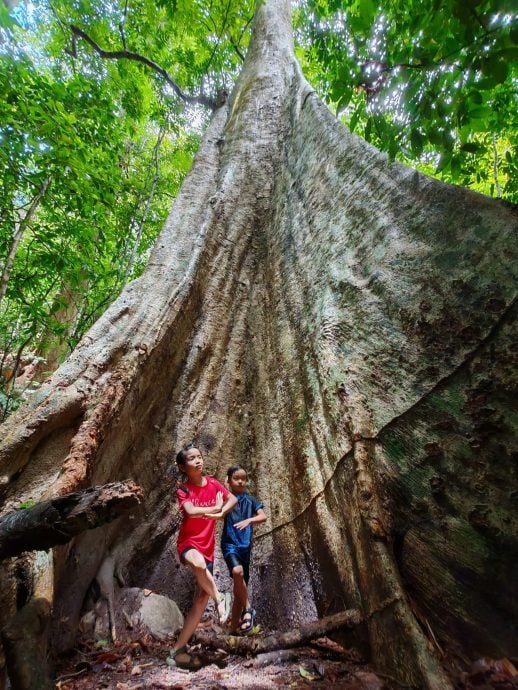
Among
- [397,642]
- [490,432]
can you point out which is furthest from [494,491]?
[397,642]

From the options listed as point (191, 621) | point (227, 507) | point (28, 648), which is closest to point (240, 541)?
point (227, 507)

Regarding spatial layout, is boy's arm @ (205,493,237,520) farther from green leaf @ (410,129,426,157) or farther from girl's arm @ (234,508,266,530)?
green leaf @ (410,129,426,157)

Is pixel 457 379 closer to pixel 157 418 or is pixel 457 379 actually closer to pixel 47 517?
pixel 47 517

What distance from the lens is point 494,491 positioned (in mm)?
1638

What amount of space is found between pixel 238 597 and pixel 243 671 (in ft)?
1.56

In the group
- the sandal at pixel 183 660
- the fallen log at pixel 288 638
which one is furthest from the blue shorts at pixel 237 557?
the sandal at pixel 183 660

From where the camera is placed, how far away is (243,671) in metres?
1.85

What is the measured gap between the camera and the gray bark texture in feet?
5.53

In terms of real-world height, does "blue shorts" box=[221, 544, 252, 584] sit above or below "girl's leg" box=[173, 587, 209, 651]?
above

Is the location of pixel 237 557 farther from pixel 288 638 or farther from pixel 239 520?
pixel 288 638

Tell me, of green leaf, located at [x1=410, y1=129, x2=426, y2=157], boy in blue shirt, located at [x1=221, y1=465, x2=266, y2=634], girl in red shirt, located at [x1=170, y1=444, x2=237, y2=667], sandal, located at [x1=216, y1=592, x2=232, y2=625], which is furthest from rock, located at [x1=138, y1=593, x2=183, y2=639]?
green leaf, located at [x1=410, y1=129, x2=426, y2=157]

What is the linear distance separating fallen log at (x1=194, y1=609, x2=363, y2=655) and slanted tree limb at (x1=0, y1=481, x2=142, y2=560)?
3.76 feet

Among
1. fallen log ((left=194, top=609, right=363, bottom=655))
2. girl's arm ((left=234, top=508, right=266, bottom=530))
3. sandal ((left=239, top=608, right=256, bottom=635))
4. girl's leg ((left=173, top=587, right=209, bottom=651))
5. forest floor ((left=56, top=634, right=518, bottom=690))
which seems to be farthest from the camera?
girl's arm ((left=234, top=508, right=266, bottom=530))

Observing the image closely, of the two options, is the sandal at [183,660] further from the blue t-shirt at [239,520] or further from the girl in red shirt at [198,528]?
the blue t-shirt at [239,520]
